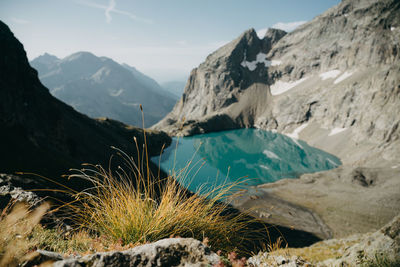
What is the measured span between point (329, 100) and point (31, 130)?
10226 centimetres

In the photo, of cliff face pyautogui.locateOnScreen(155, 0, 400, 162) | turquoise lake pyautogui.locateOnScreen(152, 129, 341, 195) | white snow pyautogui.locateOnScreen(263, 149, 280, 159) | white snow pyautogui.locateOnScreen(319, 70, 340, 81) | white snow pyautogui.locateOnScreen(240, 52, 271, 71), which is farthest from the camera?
white snow pyautogui.locateOnScreen(240, 52, 271, 71)

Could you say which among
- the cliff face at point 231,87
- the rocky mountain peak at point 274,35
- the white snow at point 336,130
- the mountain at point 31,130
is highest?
the rocky mountain peak at point 274,35

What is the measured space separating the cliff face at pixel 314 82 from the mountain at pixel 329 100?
45cm

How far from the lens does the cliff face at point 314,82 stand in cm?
6725

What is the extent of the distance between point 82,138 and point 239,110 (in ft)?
352

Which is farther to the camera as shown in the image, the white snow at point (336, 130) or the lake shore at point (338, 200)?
the white snow at point (336, 130)

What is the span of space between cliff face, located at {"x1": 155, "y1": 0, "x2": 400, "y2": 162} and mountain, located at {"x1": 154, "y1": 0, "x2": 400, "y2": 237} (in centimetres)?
45

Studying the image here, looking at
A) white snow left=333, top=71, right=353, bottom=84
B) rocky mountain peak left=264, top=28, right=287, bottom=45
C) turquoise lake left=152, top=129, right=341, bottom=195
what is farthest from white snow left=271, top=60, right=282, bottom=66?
turquoise lake left=152, top=129, right=341, bottom=195

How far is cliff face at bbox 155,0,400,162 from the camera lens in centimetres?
6725

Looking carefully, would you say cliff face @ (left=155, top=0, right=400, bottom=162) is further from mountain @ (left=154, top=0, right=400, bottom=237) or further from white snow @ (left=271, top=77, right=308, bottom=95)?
white snow @ (left=271, top=77, right=308, bottom=95)

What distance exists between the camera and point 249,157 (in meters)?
72.5

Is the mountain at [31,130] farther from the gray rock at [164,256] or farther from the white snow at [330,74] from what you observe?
the white snow at [330,74]

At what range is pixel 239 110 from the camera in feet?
425

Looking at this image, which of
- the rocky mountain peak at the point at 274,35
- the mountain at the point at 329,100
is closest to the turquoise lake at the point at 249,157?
the mountain at the point at 329,100
